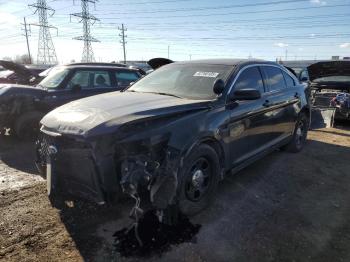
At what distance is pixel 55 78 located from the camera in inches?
302

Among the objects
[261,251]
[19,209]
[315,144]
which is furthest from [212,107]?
[315,144]

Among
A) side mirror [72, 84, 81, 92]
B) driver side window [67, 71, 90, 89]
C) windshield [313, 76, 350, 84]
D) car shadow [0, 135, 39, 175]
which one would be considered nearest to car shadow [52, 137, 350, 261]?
car shadow [0, 135, 39, 175]

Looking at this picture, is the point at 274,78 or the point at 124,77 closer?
the point at 274,78

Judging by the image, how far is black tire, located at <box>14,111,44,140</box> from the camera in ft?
22.7

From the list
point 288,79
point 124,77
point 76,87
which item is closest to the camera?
point 288,79

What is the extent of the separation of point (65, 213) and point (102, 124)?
4.63 ft

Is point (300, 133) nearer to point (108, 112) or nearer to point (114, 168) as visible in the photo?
point (108, 112)

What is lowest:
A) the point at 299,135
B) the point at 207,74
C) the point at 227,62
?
the point at 299,135

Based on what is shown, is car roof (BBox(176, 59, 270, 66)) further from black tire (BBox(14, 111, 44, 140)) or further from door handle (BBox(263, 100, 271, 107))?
black tire (BBox(14, 111, 44, 140))

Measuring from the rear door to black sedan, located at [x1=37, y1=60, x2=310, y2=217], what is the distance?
114 millimetres

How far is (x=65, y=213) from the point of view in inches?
151

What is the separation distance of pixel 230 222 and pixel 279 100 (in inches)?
101

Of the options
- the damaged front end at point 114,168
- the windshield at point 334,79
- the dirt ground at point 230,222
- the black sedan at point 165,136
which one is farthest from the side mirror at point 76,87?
the windshield at point 334,79

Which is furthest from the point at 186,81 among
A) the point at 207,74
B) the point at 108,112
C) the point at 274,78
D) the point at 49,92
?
the point at 49,92
